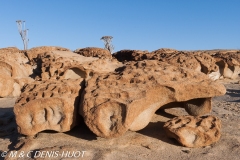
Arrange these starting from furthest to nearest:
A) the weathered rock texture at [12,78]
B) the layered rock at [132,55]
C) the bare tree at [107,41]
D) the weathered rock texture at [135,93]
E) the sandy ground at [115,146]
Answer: the bare tree at [107,41] → the layered rock at [132,55] → the weathered rock texture at [12,78] → the weathered rock texture at [135,93] → the sandy ground at [115,146]

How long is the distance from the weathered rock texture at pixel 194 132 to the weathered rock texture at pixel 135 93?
295 mm

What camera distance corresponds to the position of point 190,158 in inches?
120

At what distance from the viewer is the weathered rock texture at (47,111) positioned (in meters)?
3.41

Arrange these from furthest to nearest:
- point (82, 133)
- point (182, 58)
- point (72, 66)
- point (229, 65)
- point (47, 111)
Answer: point (229, 65)
point (182, 58)
point (72, 66)
point (82, 133)
point (47, 111)

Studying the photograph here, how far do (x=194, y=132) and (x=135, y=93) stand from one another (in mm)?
778

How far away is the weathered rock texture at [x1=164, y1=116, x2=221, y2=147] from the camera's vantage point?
3.30 m

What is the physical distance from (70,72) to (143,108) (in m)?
2.36

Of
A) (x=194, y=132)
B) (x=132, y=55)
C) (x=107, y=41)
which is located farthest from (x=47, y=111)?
(x=107, y=41)

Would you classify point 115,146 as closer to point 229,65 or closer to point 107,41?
point 229,65

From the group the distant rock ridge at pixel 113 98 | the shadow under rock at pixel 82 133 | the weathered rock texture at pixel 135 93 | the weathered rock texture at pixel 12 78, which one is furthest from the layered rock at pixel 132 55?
the shadow under rock at pixel 82 133

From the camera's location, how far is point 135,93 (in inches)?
132

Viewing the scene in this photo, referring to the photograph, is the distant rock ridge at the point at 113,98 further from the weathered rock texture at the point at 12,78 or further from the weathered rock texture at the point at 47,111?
the weathered rock texture at the point at 12,78

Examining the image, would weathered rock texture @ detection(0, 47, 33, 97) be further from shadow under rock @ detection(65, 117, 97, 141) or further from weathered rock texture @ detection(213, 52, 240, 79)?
weathered rock texture @ detection(213, 52, 240, 79)

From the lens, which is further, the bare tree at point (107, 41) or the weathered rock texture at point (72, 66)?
the bare tree at point (107, 41)
